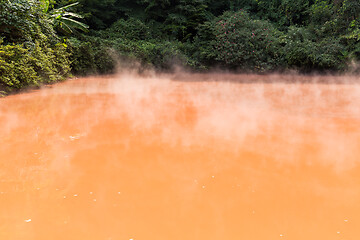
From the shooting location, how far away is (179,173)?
310 centimetres

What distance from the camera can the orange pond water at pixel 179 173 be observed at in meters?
2.21

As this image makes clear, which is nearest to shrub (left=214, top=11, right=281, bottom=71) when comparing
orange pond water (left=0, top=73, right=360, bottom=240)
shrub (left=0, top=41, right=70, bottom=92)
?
shrub (left=0, top=41, right=70, bottom=92)

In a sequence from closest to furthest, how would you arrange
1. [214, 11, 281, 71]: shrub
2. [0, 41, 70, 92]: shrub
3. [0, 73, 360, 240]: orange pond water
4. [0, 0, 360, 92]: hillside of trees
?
[0, 73, 360, 240]: orange pond water, [0, 41, 70, 92]: shrub, [0, 0, 360, 92]: hillside of trees, [214, 11, 281, 71]: shrub

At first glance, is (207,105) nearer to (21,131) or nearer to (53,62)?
(21,131)

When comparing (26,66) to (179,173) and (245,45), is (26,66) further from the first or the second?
(245,45)

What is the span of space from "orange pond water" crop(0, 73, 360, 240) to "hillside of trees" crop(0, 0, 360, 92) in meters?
3.93

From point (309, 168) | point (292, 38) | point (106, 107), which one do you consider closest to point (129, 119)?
point (106, 107)

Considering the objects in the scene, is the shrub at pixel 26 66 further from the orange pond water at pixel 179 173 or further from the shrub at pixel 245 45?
the shrub at pixel 245 45

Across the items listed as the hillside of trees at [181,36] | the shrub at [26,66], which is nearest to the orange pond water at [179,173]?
the shrub at [26,66]

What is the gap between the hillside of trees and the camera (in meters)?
9.16

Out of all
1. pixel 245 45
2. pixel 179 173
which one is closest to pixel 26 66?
pixel 179 173

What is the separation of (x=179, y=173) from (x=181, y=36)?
15299 millimetres

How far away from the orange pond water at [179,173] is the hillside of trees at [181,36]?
12.9 feet

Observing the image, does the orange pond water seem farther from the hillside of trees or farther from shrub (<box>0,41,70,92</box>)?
the hillside of trees
